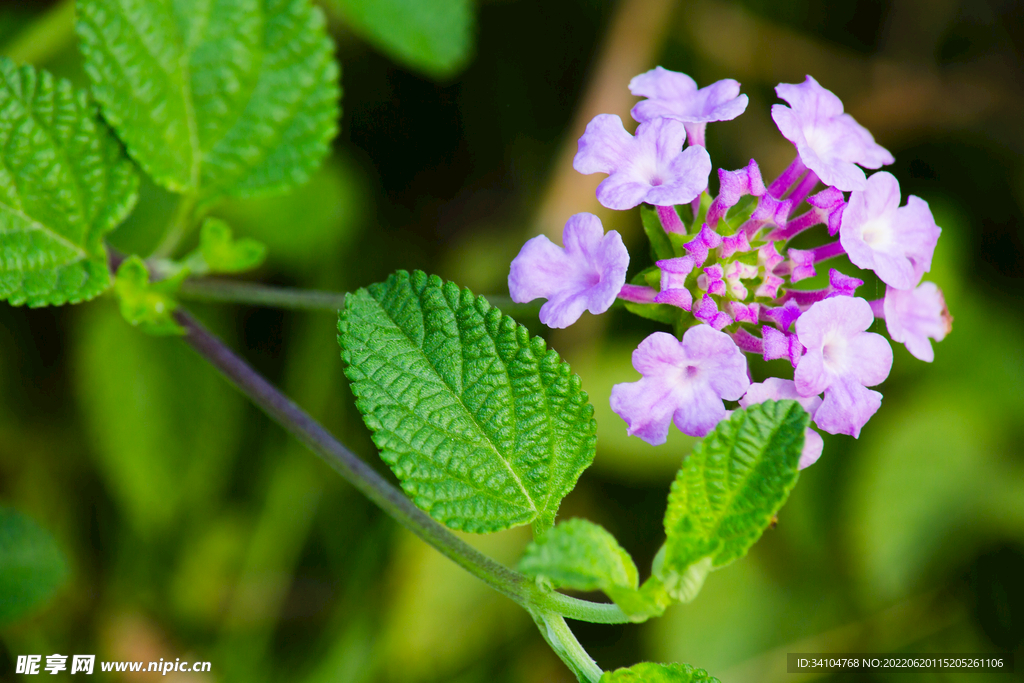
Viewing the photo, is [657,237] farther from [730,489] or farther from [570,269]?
[730,489]

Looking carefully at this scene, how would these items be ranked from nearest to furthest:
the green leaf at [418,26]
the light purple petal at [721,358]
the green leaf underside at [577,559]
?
1. the green leaf underside at [577,559]
2. the light purple petal at [721,358]
3. the green leaf at [418,26]

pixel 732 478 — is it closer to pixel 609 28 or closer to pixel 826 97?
pixel 826 97

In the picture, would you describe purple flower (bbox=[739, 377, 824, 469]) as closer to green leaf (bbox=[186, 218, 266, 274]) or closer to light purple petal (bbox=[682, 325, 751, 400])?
light purple petal (bbox=[682, 325, 751, 400])

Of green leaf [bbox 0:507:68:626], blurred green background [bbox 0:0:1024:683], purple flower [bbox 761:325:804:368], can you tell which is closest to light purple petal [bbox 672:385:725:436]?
purple flower [bbox 761:325:804:368]

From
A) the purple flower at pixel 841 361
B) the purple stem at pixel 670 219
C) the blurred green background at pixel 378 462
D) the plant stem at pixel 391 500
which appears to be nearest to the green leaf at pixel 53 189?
the plant stem at pixel 391 500

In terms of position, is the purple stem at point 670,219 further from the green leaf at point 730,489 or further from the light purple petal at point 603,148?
the green leaf at point 730,489

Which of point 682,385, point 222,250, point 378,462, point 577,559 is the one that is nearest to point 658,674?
point 577,559
